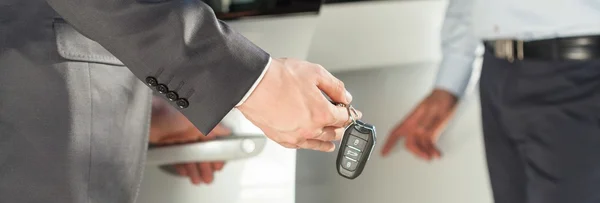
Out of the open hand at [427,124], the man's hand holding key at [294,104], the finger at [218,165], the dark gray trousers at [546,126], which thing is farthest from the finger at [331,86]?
the open hand at [427,124]

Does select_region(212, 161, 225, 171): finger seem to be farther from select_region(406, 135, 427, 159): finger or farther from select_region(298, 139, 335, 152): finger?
select_region(406, 135, 427, 159): finger

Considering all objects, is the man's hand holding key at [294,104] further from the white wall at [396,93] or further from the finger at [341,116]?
the white wall at [396,93]

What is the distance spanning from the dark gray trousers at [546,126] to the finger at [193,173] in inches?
22.3

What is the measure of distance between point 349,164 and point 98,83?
278 millimetres

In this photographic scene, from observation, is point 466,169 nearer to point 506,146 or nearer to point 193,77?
point 506,146

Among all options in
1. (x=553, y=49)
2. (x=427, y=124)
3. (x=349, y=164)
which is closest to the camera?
(x=349, y=164)

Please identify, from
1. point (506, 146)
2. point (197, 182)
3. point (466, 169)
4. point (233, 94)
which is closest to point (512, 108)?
point (506, 146)

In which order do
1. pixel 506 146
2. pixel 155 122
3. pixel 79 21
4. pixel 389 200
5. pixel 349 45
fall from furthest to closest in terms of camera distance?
pixel 389 200
pixel 349 45
pixel 506 146
pixel 155 122
pixel 79 21

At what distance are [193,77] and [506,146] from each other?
2.64ft

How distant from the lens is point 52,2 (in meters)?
0.60

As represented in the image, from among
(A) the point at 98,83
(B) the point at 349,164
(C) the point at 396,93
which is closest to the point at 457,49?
(C) the point at 396,93

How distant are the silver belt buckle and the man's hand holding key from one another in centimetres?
61

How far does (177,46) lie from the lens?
0.59 meters

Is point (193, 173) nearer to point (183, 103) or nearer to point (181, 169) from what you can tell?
point (181, 169)
